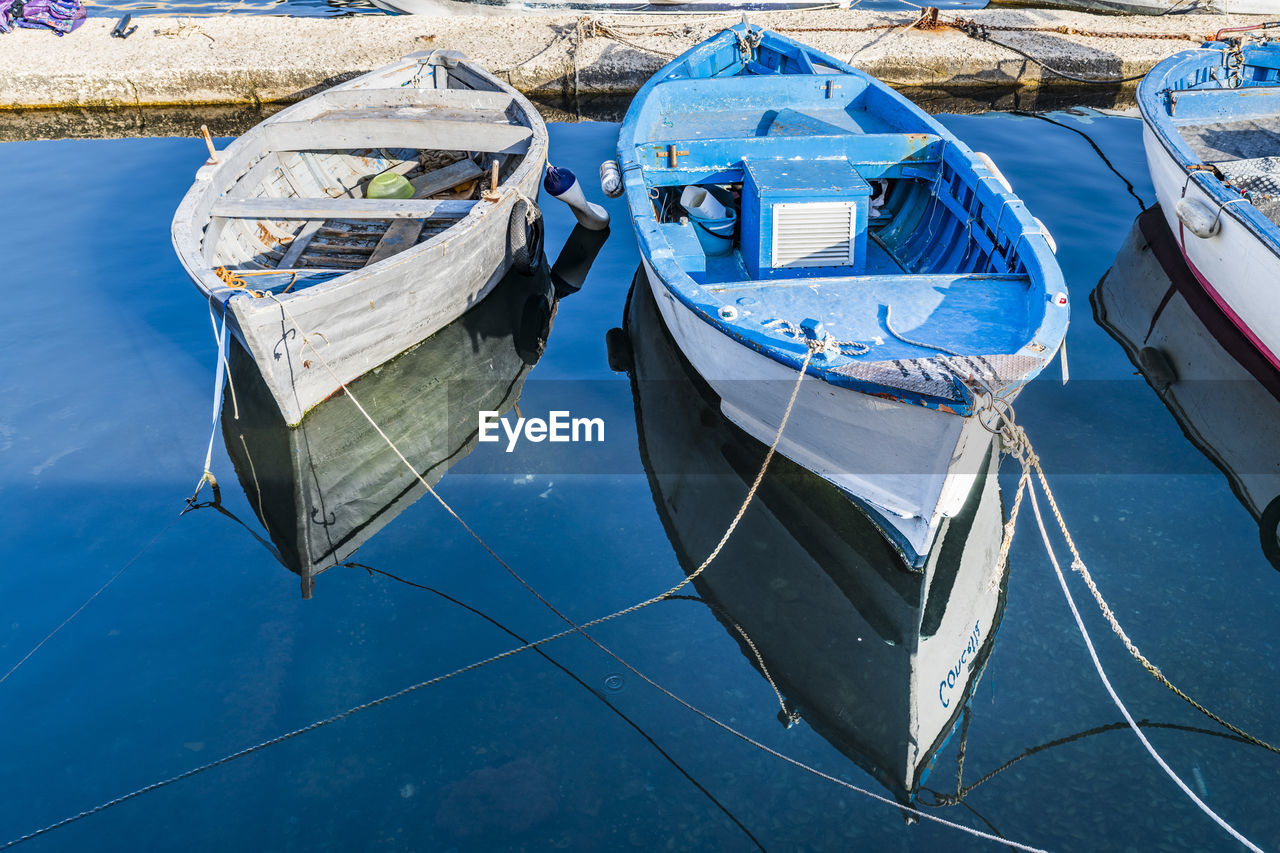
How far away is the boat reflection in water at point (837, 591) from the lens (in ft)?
17.8

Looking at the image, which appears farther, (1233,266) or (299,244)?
(299,244)

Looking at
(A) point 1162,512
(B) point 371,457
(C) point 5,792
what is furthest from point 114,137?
(A) point 1162,512

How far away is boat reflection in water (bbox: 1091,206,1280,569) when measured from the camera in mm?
7168

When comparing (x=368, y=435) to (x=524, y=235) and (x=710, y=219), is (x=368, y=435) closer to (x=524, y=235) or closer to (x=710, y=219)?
(x=524, y=235)

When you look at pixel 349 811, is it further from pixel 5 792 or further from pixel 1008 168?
pixel 1008 168

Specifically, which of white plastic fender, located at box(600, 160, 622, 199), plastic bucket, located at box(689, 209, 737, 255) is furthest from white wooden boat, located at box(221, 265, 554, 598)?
plastic bucket, located at box(689, 209, 737, 255)

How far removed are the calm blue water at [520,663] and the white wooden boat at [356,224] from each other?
1.40 m

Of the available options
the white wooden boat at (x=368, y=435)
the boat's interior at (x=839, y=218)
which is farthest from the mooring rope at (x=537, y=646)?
the white wooden boat at (x=368, y=435)

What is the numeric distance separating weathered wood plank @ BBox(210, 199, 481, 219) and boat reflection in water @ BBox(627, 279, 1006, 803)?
3038mm

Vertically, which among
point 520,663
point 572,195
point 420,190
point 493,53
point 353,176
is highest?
point 493,53

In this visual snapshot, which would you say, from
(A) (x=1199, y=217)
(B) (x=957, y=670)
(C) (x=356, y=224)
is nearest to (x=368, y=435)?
(C) (x=356, y=224)

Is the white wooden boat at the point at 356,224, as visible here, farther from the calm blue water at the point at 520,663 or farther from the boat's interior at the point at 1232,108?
the boat's interior at the point at 1232,108

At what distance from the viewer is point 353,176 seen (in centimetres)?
1059

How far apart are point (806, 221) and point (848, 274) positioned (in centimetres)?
62
